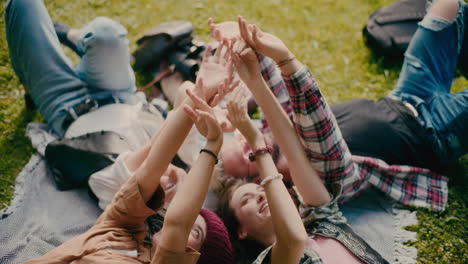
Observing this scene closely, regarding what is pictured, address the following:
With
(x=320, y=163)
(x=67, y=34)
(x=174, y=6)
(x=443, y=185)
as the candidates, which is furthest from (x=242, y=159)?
(x=174, y=6)

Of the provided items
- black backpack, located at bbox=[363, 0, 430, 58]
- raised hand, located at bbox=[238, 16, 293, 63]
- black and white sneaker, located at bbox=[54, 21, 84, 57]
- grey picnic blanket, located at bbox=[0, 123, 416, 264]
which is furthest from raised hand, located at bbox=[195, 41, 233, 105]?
black backpack, located at bbox=[363, 0, 430, 58]

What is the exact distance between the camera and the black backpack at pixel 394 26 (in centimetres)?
344

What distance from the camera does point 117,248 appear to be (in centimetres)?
194

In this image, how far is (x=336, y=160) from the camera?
2.30 m

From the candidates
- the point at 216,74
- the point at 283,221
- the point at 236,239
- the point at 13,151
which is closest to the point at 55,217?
the point at 13,151

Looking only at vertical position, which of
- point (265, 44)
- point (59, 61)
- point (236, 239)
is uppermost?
point (265, 44)

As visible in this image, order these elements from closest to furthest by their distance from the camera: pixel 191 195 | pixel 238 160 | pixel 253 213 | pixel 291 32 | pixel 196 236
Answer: pixel 191 195, pixel 196 236, pixel 253 213, pixel 238 160, pixel 291 32

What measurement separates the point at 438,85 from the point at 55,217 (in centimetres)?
309

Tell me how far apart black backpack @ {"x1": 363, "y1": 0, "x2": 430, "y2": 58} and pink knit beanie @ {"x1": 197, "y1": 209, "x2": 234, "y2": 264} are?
254cm

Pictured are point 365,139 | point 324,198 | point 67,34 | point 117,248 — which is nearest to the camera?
point 117,248

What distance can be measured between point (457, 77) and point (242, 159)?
2432 millimetres

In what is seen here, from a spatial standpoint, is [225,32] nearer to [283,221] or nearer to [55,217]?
[283,221]

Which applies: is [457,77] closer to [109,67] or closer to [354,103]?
[354,103]

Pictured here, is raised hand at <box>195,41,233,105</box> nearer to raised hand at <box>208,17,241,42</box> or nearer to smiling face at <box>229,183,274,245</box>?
raised hand at <box>208,17,241,42</box>
